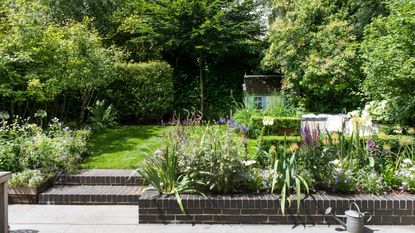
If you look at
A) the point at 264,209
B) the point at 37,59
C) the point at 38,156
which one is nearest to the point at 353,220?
the point at 264,209

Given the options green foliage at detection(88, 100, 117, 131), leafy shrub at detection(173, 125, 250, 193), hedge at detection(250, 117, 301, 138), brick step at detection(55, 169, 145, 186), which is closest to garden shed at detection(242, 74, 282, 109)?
hedge at detection(250, 117, 301, 138)

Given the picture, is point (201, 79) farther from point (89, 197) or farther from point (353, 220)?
point (353, 220)

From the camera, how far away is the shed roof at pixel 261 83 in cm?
1098

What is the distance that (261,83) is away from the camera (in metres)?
11.0

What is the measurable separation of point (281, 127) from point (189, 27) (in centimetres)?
515

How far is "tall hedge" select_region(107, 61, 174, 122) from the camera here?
10164 mm

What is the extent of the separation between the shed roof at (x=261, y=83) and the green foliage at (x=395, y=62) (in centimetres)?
406

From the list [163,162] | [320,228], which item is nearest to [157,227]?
[163,162]

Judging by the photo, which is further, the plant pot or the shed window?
the shed window

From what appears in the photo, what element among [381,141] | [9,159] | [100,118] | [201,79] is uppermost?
[201,79]

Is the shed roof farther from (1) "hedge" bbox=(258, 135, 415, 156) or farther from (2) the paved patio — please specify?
(2) the paved patio

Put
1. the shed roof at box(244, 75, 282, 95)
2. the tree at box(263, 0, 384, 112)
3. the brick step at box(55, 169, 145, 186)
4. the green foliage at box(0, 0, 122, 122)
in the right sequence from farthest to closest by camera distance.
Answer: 1. the shed roof at box(244, 75, 282, 95)
2. the tree at box(263, 0, 384, 112)
3. the green foliage at box(0, 0, 122, 122)
4. the brick step at box(55, 169, 145, 186)

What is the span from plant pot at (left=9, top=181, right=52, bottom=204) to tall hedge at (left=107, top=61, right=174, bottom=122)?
5.68 m

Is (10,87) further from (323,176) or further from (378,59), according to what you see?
(378,59)
